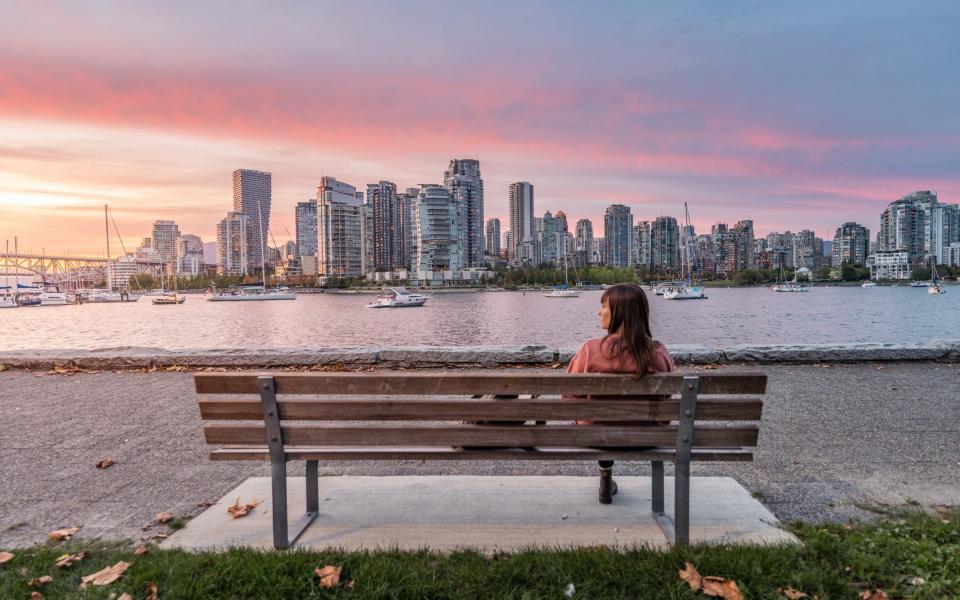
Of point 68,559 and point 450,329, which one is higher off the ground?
point 68,559

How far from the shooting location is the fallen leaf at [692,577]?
2761 mm

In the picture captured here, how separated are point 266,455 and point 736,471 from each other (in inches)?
150

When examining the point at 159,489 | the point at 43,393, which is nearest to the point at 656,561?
the point at 159,489

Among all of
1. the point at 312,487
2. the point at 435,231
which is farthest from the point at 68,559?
the point at 435,231

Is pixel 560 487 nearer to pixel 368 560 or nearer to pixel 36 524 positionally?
pixel 368 560

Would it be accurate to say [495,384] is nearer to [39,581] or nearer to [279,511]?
[279,511]

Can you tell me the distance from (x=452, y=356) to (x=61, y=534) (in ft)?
22.1

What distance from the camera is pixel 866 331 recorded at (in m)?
47.2

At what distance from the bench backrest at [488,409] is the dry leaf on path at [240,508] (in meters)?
0.71

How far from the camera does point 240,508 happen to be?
3.86 m

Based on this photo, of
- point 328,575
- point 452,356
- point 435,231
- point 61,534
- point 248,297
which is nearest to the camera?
point 328,575

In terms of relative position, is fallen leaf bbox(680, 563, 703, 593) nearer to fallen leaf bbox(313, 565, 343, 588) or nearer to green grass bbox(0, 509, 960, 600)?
green grass bbox(0, 509, 960, 600)

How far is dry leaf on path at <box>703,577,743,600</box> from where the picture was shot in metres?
2.71

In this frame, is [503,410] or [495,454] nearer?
[503,410]
